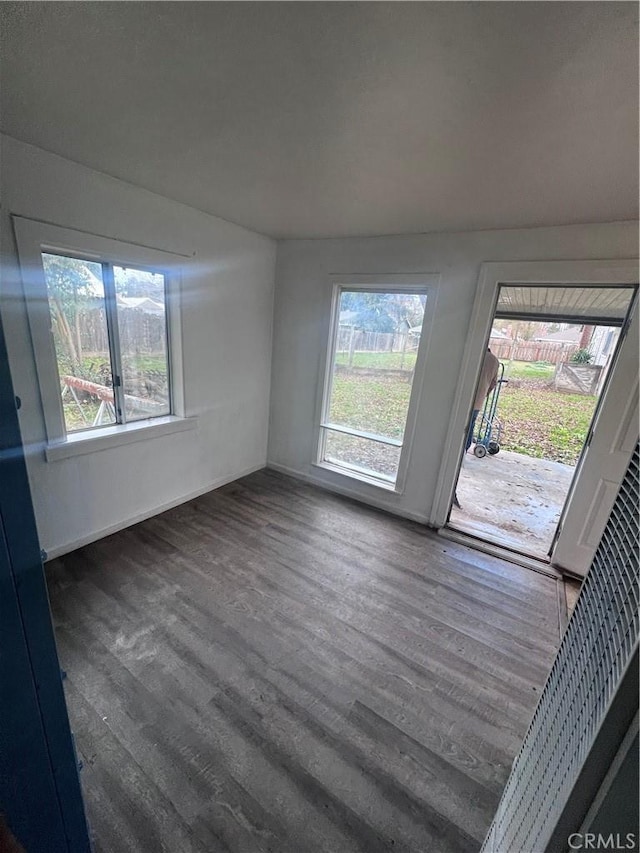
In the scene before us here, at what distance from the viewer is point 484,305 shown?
96.3 inches

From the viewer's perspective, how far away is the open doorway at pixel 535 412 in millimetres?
3047

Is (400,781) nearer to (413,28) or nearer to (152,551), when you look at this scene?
(152,551)

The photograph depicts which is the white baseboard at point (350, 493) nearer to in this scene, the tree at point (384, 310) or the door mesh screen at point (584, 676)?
the tree at point (384, 310)

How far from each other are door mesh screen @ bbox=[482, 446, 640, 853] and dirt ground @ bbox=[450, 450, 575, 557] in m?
2.15

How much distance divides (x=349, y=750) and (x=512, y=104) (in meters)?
2.47

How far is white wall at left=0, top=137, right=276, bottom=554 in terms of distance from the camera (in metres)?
1.81

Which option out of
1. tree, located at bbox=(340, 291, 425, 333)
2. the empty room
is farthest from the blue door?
tree, located at bbox=(340, 291, 425, 333)

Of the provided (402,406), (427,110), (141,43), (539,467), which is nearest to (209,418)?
(402,406)

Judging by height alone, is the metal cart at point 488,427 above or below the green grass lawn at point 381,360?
below

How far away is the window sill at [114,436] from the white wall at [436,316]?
1.15 meters

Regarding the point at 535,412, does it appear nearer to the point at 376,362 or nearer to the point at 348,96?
the point at 376,362

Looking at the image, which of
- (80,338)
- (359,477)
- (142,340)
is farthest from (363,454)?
(80,338)
